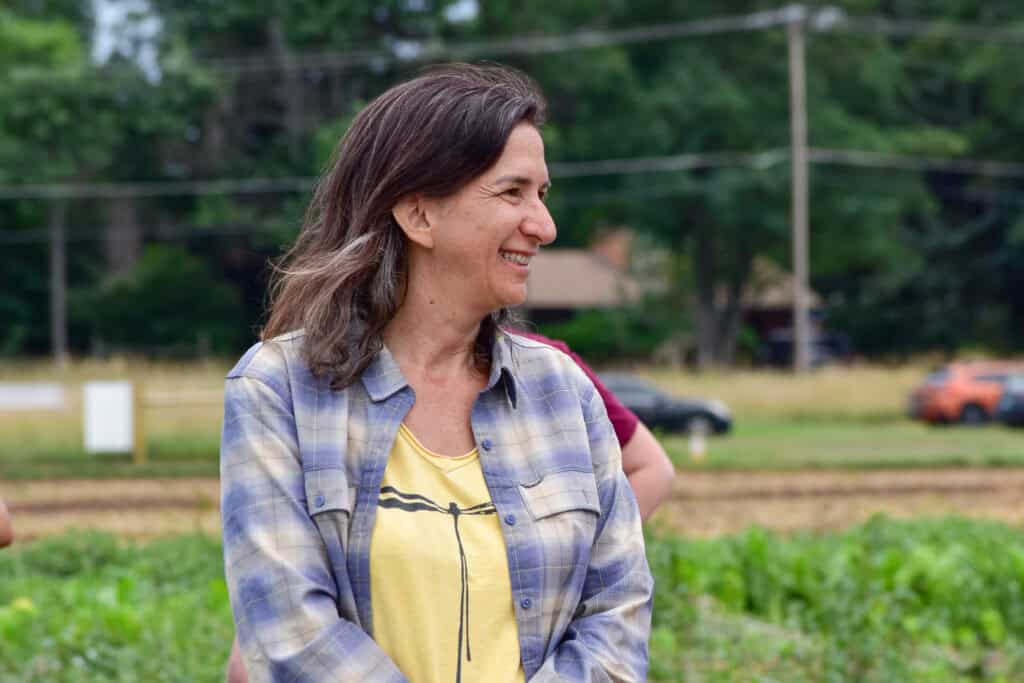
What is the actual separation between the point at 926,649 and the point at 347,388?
14.6ft

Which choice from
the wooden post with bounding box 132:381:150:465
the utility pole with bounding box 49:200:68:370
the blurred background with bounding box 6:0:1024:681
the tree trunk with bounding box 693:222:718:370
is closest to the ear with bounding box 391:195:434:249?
the blurred background with bounding box 6:0:1024:681

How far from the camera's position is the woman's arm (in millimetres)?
3557

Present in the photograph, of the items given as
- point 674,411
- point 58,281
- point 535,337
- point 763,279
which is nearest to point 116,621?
point 535,337

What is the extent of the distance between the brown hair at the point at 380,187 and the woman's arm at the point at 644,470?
3.20 feet

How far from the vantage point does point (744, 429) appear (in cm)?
2830

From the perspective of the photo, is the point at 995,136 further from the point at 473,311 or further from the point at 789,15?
the point at 473,311

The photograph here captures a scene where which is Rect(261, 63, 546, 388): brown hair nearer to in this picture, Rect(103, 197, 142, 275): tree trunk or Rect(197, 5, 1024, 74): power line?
Rect(197, 5, 1024, 74): power line

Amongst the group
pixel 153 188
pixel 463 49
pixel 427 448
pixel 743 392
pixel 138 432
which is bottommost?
pixel 743 392

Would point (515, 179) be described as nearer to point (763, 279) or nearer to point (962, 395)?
point (962, 395)

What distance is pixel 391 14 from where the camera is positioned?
137 ft

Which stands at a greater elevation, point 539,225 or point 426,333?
point 539,225

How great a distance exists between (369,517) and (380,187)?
21.5 inches

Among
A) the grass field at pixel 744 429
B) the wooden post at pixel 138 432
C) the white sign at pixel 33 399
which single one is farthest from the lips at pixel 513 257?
the white sign at pixel 33 399

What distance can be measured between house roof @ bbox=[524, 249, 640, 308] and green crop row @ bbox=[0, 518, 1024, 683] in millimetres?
49035
